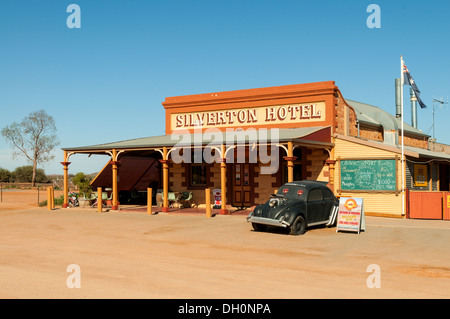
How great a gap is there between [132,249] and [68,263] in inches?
85.6

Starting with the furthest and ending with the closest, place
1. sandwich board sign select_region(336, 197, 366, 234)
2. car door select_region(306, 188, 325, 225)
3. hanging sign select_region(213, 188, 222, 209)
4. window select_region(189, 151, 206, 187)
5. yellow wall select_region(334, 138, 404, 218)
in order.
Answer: window select_region(189, 151, 206, 187), hanging sign select_region(213, 188, 222, 209), yellow wall select_region(334, 138, 404, 218), car door select_region(306, 188, 325, 225), sandwich board sign select_region(336, 197, 366, 234)

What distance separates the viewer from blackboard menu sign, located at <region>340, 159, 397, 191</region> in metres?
19.0

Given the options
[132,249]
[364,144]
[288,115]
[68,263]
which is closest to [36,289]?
[68,263]

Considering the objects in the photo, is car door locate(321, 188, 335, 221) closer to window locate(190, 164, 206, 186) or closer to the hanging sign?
the hanging sign

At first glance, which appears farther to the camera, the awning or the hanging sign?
the hanging sign

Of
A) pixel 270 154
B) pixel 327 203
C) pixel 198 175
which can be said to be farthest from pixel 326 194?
pixel 198 175

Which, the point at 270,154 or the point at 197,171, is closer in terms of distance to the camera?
the point at 270,154

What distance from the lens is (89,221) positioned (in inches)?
711

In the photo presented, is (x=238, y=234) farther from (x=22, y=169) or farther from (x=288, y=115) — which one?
Answer: (x=22, y=169)

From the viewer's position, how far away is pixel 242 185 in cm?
2255

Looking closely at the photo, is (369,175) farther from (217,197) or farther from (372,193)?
(217,197)

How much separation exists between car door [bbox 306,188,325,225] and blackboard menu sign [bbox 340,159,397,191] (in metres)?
5.34

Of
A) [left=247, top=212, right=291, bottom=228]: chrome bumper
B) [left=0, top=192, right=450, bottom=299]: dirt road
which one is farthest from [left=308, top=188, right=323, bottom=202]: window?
[left=247, top=212, right=291, bottom=228]: chrome bumper

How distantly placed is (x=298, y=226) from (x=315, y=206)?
1164mm
